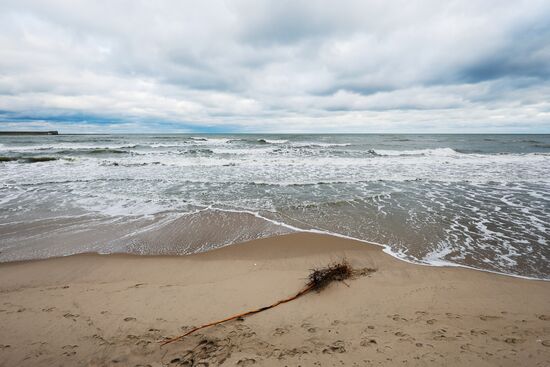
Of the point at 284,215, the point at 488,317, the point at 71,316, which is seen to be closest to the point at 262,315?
the point at 71,316

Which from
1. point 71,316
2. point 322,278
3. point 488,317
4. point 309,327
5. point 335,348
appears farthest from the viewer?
point 322,278

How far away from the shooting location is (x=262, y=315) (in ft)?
10.5

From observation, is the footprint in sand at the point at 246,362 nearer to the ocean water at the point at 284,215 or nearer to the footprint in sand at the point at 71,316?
the footprint in sand at the point at 71,316

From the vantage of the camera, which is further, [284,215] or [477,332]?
[284,215]

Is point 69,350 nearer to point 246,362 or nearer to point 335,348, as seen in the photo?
point 246,362

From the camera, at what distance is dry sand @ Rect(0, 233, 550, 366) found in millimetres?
2557

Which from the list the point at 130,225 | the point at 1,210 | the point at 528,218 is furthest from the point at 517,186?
the point at 1,210

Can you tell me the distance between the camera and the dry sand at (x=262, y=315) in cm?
256

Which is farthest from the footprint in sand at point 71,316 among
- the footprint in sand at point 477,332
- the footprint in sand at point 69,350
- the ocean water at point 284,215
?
the footprint in sand at point 477,332

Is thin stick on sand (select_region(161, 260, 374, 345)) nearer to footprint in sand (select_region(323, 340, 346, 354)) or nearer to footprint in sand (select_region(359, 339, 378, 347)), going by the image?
footprint in sand (select_region(323, 340, 346, 354))

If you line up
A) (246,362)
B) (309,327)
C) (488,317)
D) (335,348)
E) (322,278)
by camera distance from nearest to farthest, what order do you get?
(246,362), (335,348), (309,327), (488,317), (322,278)

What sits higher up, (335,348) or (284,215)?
(335,348)

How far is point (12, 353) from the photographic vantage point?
8.73 ft

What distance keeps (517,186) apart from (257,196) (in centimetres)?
1047
